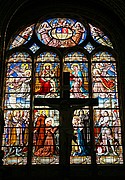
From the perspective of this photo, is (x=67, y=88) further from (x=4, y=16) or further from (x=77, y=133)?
(x=4, y=16)

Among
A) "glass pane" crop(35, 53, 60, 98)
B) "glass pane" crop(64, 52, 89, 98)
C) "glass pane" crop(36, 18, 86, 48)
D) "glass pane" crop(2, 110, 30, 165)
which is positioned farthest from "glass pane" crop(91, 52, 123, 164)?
"glass pane" crop(2, 110, 30, 165)

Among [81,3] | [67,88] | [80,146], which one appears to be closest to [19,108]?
[80,146]

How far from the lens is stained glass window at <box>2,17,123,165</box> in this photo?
1127 centimetres

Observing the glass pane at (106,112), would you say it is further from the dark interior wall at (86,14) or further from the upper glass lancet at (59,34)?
the upper glass lancet at (59,34)

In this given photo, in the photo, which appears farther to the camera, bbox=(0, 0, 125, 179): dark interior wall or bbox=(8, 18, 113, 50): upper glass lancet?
bbox=(8, 18, 113, 50): upper glass lancet

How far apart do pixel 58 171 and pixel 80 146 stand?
104 cm

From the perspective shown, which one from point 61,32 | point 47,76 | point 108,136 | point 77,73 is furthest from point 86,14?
point 108,136

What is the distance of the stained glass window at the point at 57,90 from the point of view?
37.0 feet

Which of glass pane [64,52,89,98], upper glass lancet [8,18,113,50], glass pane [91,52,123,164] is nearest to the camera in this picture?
glass pane [91,52,123,164]

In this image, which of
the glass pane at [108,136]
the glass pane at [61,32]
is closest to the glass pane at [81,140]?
the glass pane at [108,136]

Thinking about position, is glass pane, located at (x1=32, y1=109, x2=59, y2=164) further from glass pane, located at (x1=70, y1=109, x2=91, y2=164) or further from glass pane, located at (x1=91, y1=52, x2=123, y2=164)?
glass pane, located at (x1=91, y1=52, x2=123, y2=164)

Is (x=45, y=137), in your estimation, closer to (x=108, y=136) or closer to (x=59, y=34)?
(x=108, y=136)

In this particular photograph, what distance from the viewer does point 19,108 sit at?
11.9 metres

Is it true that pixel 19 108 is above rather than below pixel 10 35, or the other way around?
below
